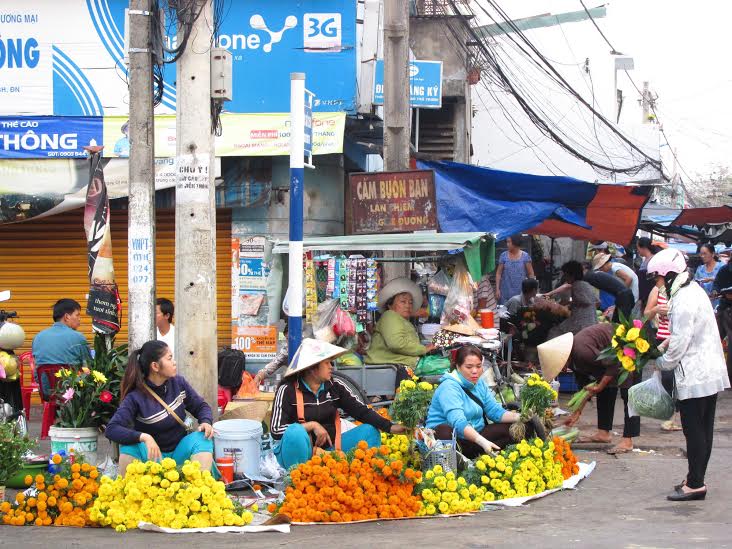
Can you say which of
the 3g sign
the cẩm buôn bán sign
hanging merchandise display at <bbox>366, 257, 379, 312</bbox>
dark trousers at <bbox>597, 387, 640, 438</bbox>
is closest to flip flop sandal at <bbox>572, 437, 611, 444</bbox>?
dark trousers at <bbox>597, 387, 640, 438</bbox>

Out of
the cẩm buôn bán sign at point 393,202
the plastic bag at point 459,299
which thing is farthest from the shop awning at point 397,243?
the cẩm buôn bán sign at point 393,202

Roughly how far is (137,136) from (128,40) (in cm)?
79

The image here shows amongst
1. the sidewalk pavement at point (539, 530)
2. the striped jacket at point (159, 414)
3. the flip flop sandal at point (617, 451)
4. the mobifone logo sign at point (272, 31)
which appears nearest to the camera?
the sidewalk pavement at point (539, 530)

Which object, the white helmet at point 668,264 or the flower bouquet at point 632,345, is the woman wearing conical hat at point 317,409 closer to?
the flower bouquet at point 632,345

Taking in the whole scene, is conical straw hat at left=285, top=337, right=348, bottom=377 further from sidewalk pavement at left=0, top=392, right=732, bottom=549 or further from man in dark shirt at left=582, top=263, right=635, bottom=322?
man in dark shirt at left=582, top=263, right=635, bottom=322

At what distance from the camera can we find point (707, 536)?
6.30 meters

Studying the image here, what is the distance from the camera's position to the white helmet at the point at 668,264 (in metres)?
7.64

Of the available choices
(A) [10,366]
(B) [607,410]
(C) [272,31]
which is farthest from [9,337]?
(B) [607,410]

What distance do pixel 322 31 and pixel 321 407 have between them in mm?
6807

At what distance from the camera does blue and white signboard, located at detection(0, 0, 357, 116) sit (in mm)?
13086

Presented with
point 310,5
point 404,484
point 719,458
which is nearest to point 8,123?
point 310,5

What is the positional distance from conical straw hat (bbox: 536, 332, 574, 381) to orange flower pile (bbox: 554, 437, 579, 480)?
4.82ft

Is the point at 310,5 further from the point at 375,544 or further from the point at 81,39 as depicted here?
the point at 375,544

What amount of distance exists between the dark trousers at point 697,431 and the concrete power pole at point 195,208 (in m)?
3.83
